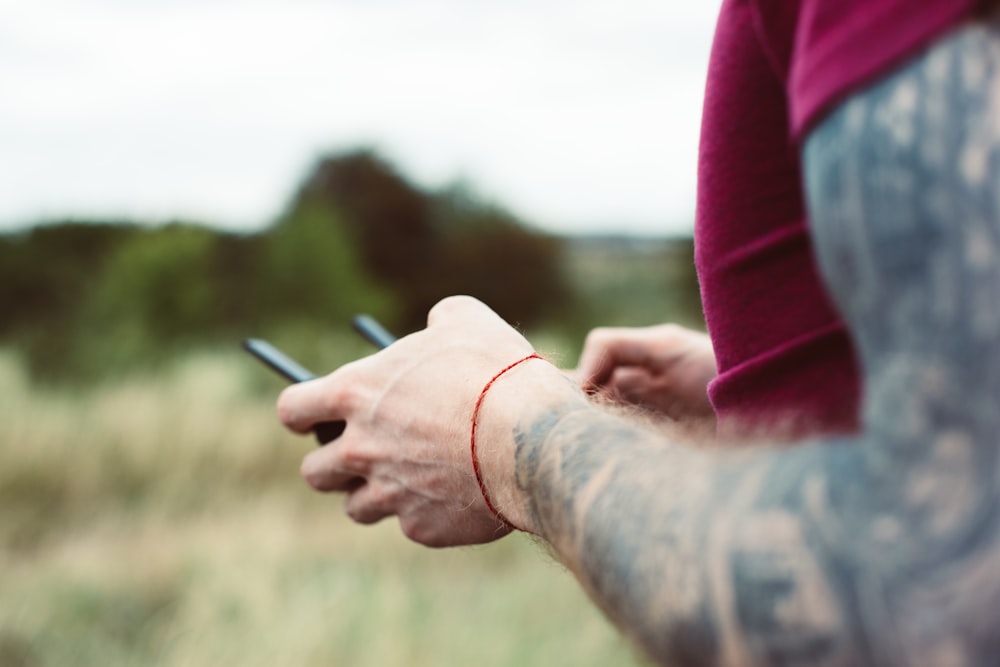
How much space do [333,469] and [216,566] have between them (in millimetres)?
3358

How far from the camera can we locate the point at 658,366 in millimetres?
1579

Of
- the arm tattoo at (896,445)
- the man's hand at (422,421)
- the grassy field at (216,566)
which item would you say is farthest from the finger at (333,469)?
the grassy field at (216,566)

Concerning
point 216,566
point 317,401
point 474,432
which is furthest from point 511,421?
point 216,566

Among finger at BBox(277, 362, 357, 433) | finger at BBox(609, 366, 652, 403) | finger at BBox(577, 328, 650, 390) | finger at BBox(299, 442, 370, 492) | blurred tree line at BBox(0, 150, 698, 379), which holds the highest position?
finger at BBox(277, 362, 357, 433)

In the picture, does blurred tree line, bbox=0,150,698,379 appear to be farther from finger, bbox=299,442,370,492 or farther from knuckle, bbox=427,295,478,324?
knuckle, bbox=427,295,478,324

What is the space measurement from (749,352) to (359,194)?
11.8 metres

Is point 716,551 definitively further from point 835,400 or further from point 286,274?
point 286,274

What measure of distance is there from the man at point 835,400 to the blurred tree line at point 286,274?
668 cm

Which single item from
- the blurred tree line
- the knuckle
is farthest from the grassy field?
the blurred tree line

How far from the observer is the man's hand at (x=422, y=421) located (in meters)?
1.05

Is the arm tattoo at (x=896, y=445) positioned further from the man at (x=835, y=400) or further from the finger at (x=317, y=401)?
the finger at (x=317, y=401)

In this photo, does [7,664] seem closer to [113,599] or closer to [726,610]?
[113,599]

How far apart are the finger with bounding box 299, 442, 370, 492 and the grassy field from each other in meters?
1.66

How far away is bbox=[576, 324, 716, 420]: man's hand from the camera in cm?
155
